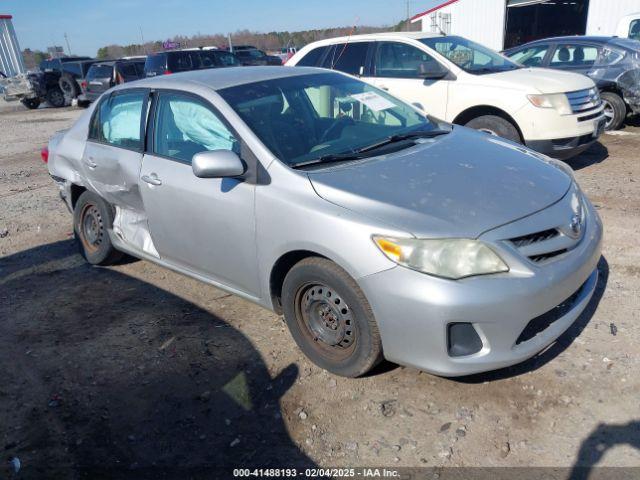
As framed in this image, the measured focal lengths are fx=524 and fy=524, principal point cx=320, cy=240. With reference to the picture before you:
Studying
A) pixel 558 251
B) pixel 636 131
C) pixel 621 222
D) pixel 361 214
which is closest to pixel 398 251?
pixel 361 214

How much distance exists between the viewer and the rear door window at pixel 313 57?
24.4 feet

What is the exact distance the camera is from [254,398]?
2955 mm

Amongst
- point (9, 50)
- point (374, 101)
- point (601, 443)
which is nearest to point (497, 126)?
point (374, 101)

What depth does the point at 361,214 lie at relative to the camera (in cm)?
266

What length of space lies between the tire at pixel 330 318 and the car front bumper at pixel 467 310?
10 cm

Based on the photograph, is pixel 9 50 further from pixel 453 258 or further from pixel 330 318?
pixel 453 258

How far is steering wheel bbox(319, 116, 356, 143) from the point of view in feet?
11.4

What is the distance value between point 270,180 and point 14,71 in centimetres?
3613

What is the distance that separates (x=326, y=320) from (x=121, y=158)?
2187mm

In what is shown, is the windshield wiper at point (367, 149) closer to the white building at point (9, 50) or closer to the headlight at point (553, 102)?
the headlight at point (553, 102)

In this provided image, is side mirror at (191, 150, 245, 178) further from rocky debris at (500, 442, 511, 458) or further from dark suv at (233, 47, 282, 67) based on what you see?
dark suv at (233, 47, 282, 67)

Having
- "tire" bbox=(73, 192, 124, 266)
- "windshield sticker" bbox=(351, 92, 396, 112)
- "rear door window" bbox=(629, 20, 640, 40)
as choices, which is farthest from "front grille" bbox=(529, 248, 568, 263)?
"rear door window" bbox=(629, 20, 640, 40)

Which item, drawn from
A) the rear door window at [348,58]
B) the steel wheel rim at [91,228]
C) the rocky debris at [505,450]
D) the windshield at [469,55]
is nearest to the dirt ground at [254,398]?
the rocky debris at [505,450]

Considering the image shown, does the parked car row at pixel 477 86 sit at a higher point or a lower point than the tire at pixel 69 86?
higher
